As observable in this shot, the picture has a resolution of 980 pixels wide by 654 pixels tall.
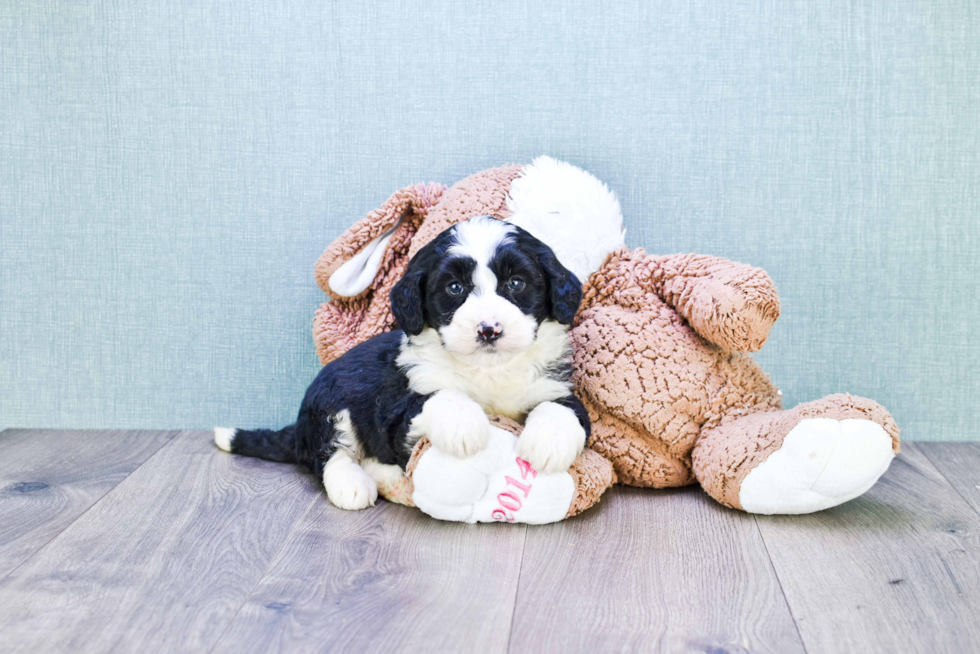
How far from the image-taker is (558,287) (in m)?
1.67

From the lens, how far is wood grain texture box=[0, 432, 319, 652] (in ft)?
4.24

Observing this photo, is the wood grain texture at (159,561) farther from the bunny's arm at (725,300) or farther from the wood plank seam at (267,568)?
the bunny's arm at (725,300)

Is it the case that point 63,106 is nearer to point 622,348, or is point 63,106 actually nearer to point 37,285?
point 37,285

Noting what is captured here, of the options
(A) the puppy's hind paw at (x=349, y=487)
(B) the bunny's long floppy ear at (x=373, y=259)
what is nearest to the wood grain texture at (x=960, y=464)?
(A) the puppy's hind paw at (x=349, y=487)

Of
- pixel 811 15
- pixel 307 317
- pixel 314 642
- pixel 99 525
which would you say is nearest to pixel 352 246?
pixel 307 317

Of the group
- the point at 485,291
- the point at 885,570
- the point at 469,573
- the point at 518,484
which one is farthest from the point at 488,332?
the point at 885,570

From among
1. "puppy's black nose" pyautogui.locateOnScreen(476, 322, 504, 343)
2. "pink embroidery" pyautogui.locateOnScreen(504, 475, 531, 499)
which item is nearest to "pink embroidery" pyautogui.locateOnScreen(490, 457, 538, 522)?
"pink embroidery" pyautogui.locateOnScreen(504, 475, 531, 499)

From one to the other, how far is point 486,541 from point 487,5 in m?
1.44

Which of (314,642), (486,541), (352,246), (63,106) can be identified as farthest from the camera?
(63,106)

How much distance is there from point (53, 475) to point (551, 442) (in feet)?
4.23

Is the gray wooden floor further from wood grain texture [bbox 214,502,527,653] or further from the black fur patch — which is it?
the black fur patch

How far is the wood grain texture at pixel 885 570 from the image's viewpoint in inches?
50.1

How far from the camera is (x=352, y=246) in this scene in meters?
2.20

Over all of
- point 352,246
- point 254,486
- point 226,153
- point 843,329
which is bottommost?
point 254,486
